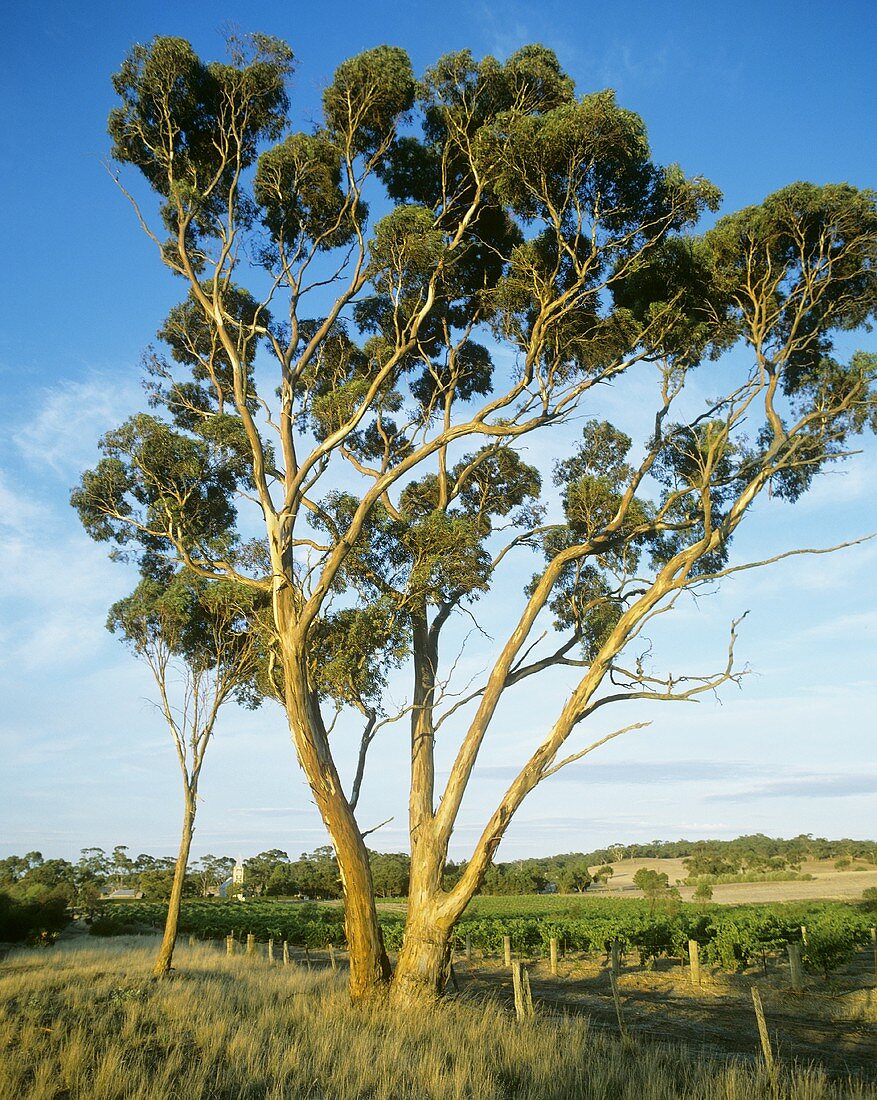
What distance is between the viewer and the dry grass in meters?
6.23

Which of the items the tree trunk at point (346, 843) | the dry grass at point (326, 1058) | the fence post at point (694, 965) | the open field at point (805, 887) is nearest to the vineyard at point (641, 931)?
the fence post at point (694, 965)

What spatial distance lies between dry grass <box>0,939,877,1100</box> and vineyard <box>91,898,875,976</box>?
12.9 m

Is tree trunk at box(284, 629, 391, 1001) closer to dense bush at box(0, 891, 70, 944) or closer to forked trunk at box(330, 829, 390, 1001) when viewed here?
forked trunk at box(330, 829, 390, 1001)

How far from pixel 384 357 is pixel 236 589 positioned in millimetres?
5165

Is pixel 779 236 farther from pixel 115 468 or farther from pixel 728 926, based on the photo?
pixel 728 926

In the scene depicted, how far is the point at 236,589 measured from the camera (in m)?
14.7

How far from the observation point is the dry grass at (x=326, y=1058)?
6.23 m

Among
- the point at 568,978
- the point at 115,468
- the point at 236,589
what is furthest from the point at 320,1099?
the point at 568,978

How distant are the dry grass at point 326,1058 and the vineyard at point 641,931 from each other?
42.3 feet

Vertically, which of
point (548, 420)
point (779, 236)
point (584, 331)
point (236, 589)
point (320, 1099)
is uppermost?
point (779, 236)

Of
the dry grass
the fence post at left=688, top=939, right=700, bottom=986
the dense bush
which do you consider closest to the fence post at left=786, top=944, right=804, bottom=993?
the fence post at left=688, top=939, right=700, bottom=986

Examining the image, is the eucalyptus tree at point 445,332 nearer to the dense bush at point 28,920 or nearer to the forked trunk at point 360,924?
the forked trunk at point 360,924

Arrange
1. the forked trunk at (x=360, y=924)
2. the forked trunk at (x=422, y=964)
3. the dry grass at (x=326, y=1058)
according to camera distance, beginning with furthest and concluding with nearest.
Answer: the forked trunk at (x=360, y=924)
the forked trunk at (x=422, y=964)
the dry grass at (x=326, y=1058)

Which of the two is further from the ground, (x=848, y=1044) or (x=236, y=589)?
(x=236, y=589)
